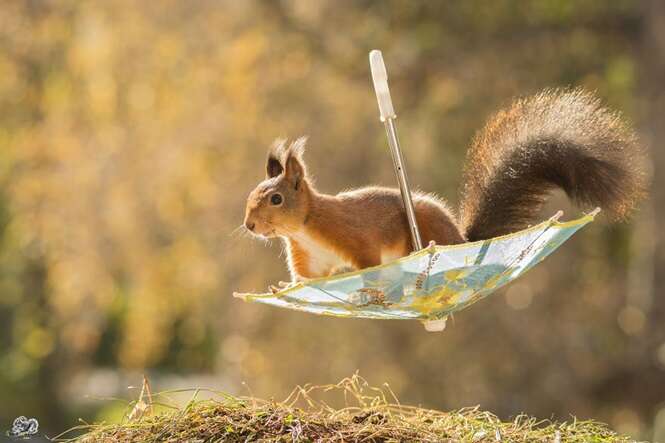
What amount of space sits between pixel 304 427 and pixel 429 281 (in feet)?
0.96

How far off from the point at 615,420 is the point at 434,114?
2.08 m

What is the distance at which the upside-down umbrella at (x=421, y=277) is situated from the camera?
149 centimetres

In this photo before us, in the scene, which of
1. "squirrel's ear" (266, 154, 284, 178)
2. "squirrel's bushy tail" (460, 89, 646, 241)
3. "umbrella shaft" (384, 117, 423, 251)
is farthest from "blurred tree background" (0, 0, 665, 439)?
"umbrella shaft" (384, 117, 423, 251)

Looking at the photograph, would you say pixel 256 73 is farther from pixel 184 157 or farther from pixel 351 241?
pixel 351 241

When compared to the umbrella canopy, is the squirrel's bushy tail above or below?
above

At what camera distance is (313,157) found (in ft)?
19.4

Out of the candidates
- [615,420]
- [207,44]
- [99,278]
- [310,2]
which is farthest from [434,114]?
[99,278]

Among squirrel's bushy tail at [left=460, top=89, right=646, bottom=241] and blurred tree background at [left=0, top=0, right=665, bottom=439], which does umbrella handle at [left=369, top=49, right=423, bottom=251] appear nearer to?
squirrel's bushy tail at [left=460, top=89, right=646, bottom=241]

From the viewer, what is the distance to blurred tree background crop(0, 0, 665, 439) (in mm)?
5797

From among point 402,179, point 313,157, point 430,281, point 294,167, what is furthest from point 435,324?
point 313,157

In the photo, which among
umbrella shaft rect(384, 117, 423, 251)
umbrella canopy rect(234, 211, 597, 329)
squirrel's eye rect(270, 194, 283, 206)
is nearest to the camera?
umbrella canopy rect(234, 211, 597, 329)

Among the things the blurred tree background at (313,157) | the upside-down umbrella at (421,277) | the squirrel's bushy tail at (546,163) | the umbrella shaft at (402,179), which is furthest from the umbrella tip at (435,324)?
the blurred tree background at (313,157)

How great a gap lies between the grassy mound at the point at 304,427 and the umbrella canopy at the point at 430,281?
16cm

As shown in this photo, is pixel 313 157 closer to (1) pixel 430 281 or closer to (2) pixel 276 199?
(2) pixel 276 199
